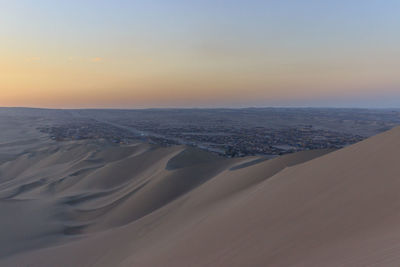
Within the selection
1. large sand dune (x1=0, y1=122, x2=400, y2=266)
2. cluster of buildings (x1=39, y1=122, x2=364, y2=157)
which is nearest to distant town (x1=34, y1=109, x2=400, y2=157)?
cluster of buildings (x1=39, y1=122, x2=364, y2=157)

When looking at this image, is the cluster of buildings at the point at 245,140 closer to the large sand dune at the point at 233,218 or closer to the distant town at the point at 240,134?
the distant town at the point at 240,134

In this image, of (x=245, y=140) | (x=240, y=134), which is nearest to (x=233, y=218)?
(x=245, y=140)

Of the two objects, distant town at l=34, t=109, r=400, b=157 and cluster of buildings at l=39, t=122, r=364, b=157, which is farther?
distant town at l=34, t=109, r=400, b=157

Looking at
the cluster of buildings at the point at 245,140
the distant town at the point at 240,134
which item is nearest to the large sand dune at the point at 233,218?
the cluster of buildings at the point at 245,140

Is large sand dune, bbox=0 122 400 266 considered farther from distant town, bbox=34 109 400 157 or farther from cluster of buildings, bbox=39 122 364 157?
distant town, bbox=34 109 400 157

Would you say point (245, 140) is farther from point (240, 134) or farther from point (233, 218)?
point (233, 218)

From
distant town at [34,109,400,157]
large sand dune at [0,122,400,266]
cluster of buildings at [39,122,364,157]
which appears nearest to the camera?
large sand dune at [0,122,400,266]

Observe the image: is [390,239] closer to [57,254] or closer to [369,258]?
[369,258]

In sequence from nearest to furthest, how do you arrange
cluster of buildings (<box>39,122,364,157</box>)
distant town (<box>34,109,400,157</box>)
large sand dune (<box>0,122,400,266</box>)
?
large sand dune (<box>0,122,400,266</box>)
cluster of buildings (<box>39,122,364,157</box>)
distant town (<box>34,109,400,157</box>)

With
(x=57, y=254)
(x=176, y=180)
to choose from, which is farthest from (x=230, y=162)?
(x=57, y=254)
